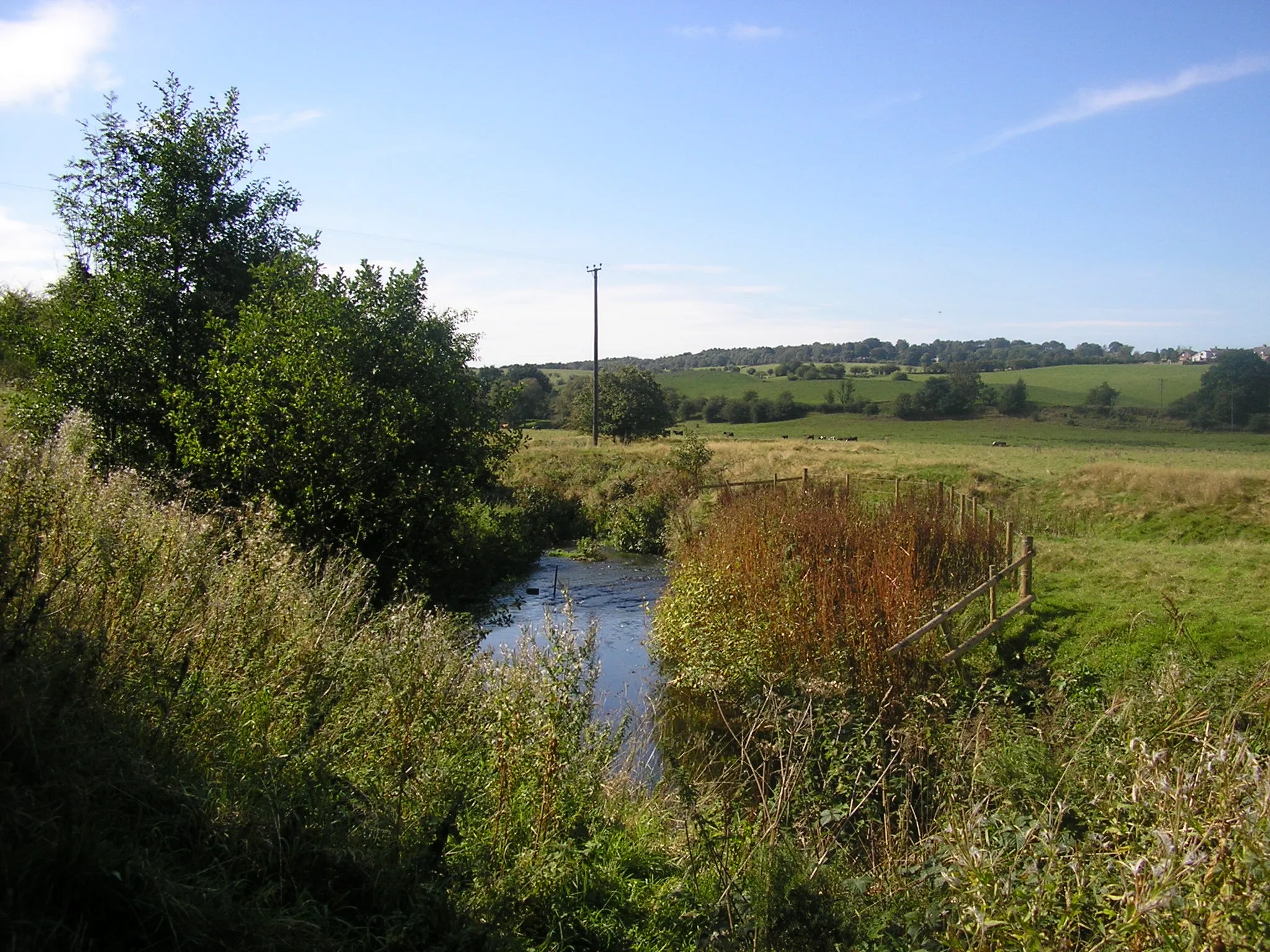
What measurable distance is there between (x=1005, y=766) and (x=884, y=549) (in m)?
6.61

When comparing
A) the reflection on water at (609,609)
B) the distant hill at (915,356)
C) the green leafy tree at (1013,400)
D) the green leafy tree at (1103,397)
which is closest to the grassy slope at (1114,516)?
the reflection on water at (609,609)

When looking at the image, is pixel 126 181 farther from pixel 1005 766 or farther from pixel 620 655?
pixel 1005 766

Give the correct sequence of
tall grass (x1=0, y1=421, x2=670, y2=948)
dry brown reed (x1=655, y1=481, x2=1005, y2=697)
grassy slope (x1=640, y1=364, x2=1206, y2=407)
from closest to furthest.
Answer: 1. tall grass (x1=0, y1=421, x2=670, y2=948)
2. dry brown reed (x1=655, y1=481, x2=1005, y2=697)
3. grassy slope (x1=640, y1=364, x2=1206, y2=407)

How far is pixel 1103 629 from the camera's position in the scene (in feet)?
38.8

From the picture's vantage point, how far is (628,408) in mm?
56812

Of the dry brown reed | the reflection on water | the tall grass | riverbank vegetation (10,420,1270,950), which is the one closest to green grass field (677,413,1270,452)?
the reflection on water

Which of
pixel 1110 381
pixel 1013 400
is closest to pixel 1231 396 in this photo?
pixel 1013 400

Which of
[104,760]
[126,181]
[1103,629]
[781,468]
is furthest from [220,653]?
[781,468]

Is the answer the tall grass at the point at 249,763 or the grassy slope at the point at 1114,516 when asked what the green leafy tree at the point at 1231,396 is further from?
the tall grass at the point at 249,763

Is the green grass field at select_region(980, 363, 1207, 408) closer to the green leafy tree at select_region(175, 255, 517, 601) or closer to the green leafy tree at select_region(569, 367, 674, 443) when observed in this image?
the green leafy tree at select_region(569, 367, 674, 443)

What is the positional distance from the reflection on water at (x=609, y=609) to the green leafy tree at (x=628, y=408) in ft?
101

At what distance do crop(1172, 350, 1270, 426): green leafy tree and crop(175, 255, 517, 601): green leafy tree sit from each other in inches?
2916

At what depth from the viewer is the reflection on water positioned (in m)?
13.1

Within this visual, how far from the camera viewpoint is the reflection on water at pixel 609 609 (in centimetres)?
1305
